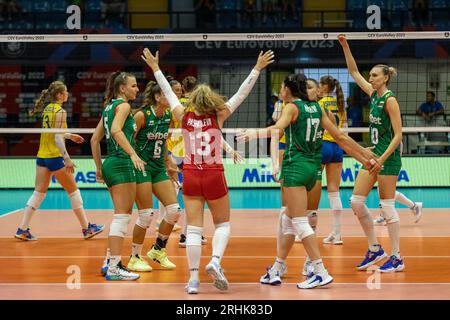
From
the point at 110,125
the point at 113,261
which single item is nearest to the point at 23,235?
the point at 113,261

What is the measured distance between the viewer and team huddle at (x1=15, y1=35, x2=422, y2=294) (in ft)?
24.7

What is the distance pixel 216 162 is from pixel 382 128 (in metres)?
2.25

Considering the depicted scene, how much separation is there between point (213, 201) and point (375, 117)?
2377 mm

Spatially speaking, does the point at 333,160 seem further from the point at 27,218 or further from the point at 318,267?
the point at 27,218

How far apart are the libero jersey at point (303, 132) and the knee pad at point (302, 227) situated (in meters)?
0.58

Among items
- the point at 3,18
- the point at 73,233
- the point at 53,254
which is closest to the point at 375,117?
the point at 53,254

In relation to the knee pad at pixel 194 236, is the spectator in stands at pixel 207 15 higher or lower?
higher

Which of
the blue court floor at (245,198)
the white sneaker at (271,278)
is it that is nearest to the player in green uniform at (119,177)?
the white sneaker at (271,278)

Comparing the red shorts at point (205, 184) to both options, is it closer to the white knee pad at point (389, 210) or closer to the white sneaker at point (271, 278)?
the white sneaker at point (271, 278)

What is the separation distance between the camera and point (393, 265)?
28.3 feet

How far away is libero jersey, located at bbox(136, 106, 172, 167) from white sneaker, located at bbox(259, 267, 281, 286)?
1.88 metres

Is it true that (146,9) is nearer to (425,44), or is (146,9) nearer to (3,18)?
(3,18)

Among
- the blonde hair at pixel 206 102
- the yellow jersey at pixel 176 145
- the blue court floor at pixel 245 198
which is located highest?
the blonde hair at pixel 206 102

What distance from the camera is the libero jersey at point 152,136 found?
29.3 feet
